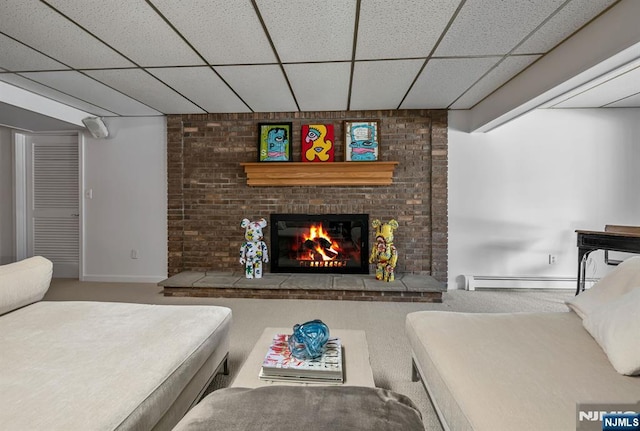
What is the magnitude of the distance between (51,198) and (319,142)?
12.8 ft

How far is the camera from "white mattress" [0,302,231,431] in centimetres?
90

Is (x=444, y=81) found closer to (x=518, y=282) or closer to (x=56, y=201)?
(x=518, y=282)

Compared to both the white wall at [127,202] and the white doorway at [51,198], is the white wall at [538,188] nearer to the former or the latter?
the white wall at [127,202]

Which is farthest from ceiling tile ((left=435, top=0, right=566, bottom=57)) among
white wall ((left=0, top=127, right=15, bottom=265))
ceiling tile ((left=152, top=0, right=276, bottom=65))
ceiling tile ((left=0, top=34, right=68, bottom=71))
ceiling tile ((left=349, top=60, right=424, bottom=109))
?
white wall ((left=0, top=127, right=15, bottom=265))

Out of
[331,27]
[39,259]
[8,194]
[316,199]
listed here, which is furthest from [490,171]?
[8,194]

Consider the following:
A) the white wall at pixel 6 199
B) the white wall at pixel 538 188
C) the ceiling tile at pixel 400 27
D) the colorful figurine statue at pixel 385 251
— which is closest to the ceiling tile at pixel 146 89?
the ceiling tile at pixel 400 27

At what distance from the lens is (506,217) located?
12.7 ft

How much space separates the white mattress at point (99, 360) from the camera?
90 centimetres

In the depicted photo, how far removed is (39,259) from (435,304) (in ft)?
11.1

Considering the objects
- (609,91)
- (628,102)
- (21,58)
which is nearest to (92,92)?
(21,58)

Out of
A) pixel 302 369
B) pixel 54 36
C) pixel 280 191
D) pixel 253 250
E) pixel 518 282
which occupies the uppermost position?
pixel 54 36

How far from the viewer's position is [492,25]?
2.05 m

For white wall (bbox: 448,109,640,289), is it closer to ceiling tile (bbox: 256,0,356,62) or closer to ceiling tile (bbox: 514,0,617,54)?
ceiling tile (bbox: 514,0,617,54)

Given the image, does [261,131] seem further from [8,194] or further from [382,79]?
[8,194]
